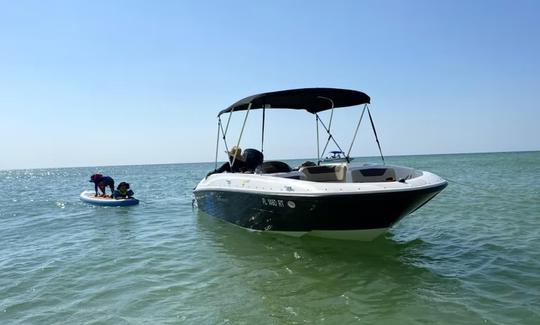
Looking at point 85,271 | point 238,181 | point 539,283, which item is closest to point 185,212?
point 238,181

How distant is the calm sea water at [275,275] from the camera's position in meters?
4.96

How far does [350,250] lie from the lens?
25.1 ft

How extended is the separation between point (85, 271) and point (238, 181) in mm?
3343

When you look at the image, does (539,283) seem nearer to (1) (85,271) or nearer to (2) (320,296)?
(2) (320,296)

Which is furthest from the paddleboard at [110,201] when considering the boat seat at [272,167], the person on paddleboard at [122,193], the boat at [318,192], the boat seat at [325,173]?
the boat seat at [325,173]

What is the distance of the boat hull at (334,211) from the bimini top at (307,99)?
221cm

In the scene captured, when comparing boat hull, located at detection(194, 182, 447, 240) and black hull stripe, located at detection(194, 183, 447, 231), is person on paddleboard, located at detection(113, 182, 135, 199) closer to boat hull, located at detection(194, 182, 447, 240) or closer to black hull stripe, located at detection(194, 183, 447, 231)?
boat hull, located at detection(194, 182, 447, 240)

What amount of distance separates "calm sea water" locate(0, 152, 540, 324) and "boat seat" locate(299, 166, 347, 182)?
1.49 m

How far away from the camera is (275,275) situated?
6.52 m

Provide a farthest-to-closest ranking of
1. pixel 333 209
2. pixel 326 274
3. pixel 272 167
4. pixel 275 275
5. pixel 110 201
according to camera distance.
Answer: pixel 110 201
pixel 272 167
pixel 333 209
pixel 275 275
pixel 326 274

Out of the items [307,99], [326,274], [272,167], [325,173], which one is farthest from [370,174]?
[326,274]

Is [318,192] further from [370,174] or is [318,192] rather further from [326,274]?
[370,174]

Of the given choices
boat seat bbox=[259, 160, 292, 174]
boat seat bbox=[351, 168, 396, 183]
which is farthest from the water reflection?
boat seat bbox=[259, 160, 292, 174]

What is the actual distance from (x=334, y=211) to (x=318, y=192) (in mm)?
529
